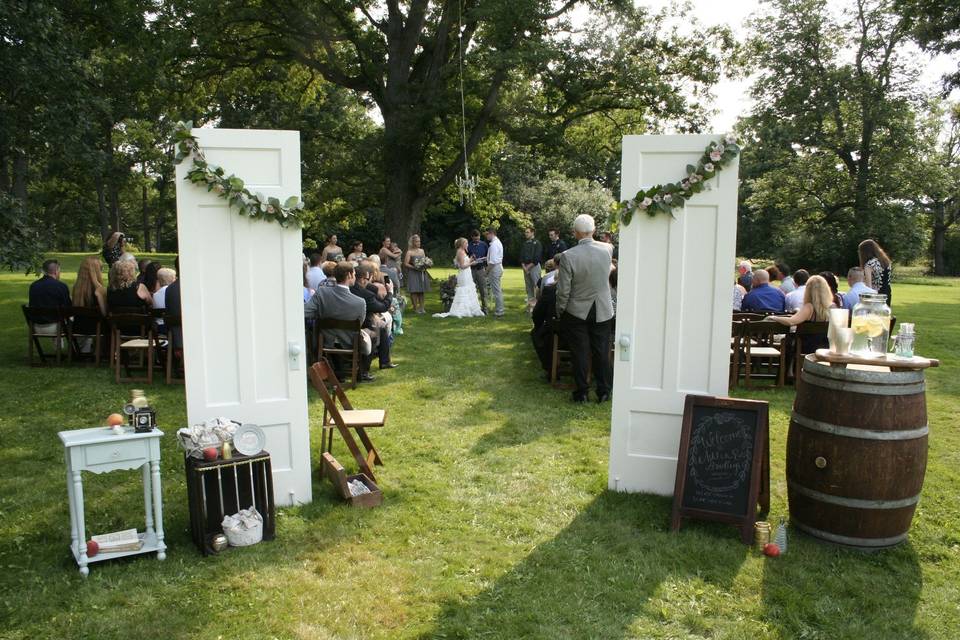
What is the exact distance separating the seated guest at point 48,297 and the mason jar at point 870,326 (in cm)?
936

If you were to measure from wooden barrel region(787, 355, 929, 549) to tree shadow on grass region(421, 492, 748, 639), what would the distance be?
0.63m

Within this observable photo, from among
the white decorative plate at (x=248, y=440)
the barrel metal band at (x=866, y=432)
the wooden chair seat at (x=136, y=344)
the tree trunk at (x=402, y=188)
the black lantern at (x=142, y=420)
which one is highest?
the tree trunk at (x=402, y=188)

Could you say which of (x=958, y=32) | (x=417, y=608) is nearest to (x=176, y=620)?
(x=417, y=608)

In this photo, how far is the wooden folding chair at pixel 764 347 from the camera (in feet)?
27.9

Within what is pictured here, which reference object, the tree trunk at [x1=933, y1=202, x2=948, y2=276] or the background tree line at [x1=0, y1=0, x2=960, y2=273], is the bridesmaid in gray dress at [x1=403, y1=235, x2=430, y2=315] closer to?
the background tree line at [x1=0, y1=0, x2=960, y2=273]

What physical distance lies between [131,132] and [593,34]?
15.7 metres

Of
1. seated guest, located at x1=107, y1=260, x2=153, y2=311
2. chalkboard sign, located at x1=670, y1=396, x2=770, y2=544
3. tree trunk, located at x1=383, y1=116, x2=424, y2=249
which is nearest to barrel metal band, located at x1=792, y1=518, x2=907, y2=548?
chalkboard sign, located at x1=670, y1=396, x2=770, y2=544

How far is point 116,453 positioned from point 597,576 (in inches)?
109

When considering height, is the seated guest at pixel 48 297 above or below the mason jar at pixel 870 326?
below

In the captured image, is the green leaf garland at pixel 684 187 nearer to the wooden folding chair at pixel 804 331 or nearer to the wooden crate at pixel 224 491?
the wooden crate at pixel 224 491

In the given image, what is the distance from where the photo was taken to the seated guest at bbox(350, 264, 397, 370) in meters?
9.24

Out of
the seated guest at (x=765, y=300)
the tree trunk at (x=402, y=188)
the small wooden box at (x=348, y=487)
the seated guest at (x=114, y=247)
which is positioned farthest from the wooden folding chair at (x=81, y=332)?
the tree trunk at (x=402, y=188)

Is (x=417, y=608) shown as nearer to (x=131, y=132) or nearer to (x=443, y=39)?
(x=443, y=39)

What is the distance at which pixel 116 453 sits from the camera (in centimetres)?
407
